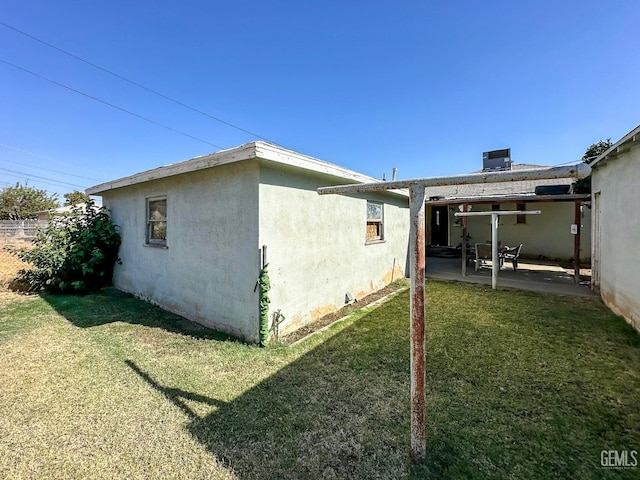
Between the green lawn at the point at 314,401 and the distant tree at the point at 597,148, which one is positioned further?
the distant tree at the point at 597,148

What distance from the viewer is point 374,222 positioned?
7539 millimetres

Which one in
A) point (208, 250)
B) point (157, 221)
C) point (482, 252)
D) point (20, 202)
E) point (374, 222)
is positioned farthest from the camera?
point (20, 202)

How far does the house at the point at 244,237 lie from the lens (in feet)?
13.9

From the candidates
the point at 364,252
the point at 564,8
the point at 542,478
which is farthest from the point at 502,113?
the point at 542,478

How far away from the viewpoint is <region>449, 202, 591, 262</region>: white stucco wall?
12.3 metres

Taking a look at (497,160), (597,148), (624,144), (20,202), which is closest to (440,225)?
(497,160)

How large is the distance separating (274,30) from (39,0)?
6439 millimetres

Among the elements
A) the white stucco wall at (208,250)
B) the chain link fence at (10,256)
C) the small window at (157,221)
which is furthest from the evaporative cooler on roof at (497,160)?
the chain link fence at (10,256)

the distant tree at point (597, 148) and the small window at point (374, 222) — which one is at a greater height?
the distant tree at point (597, 148)

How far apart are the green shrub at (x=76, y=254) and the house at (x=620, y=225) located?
1088 cm

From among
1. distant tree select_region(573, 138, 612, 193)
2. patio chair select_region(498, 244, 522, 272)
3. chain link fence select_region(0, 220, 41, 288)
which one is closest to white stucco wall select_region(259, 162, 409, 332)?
patio chair select_region(498, 244, 522, 272)

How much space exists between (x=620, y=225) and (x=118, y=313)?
9.78 metres

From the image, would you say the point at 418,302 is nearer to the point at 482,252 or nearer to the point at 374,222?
the point at 374,222

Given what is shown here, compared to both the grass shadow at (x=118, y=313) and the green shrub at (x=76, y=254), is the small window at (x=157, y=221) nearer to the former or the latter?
the grass shadow at (x=118, y=313)
